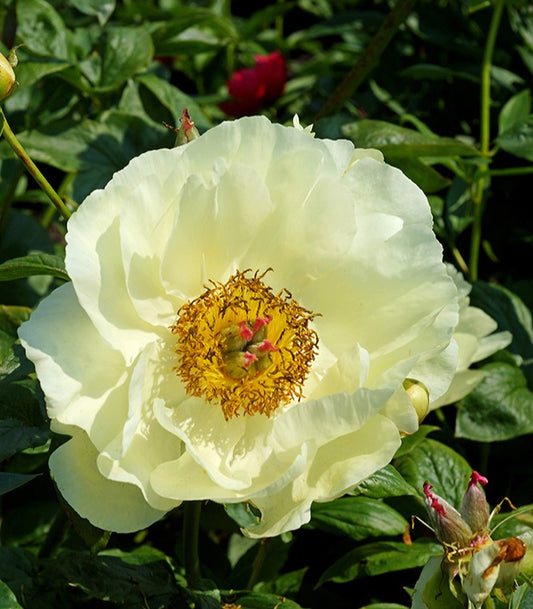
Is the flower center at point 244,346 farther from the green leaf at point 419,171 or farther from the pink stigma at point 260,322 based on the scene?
the green leaf at point 419,171

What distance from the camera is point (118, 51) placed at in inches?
75.2

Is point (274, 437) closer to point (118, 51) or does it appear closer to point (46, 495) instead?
point (46, 495)

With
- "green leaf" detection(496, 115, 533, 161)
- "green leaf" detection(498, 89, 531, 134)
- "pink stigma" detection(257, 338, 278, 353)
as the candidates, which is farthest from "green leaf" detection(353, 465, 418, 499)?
"green leaf" detection(498, 89, 531, 134)

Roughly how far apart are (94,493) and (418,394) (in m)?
0.42

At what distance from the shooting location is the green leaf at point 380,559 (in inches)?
54.2

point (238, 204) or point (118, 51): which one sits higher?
point (238, 204)

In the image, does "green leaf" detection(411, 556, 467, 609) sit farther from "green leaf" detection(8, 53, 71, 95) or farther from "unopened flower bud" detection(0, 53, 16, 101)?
"green leaf" detection(8, 53, 71, 95)

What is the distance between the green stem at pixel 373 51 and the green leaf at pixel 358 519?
2.95 ft

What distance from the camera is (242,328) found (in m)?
1.23

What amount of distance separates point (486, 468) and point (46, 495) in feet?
2.90

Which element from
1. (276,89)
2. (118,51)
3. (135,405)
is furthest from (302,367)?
(276,89)

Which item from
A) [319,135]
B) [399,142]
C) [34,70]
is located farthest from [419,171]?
[34,70]

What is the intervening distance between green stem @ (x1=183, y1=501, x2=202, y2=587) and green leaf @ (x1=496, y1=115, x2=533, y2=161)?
1.01 meters

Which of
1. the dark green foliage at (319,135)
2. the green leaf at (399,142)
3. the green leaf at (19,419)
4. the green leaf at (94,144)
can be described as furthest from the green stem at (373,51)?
the green leaf at (19,419)
